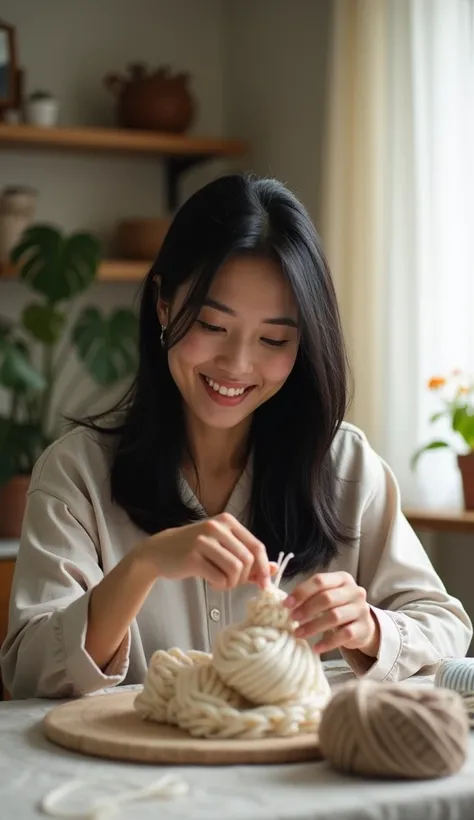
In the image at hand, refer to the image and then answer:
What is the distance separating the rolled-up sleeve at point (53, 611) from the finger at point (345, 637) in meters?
0.25

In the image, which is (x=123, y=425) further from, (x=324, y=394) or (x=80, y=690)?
(x=80, y=690)

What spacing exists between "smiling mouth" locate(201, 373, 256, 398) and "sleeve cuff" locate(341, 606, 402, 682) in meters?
0.37

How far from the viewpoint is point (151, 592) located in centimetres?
175

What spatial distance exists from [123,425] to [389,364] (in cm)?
142

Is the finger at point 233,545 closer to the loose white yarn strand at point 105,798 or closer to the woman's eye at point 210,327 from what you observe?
the loose white yarn strand at point 105,798

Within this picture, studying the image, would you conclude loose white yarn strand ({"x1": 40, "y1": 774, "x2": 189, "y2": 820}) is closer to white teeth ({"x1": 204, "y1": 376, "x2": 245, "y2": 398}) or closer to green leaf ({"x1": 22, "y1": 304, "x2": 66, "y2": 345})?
white teeth ({"x1": 204, "y1": 376, "x2": 245, "y2": 398})

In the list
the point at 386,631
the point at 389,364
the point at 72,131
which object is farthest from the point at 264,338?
the point at 72,131

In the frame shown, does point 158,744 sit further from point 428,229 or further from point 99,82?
point 99,82

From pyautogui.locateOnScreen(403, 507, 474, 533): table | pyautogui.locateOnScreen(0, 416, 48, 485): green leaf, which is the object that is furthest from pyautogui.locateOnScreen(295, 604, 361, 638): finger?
pyautogui.locateOnScreen(0, 416, 48, 485): green leaf

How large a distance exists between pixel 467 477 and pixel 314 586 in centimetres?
162

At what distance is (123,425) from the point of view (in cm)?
186

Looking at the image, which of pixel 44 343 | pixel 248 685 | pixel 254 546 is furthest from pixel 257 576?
pixel 44 343

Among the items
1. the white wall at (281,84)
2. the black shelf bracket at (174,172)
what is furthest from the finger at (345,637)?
the black shelf bracket at (174,172)

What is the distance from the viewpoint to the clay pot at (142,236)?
3.83 m
